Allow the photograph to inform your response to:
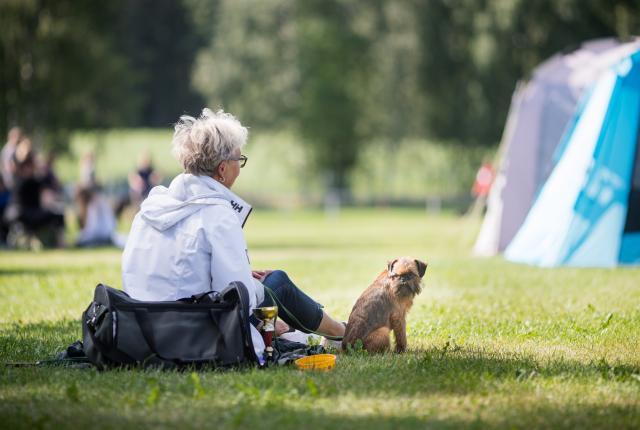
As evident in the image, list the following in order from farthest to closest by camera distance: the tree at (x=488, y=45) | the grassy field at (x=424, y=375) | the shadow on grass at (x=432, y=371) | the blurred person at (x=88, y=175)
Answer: the tree at (x=488, y=45) < the blurred person at (x=88, y=175) < the shadow on grass at (x=432, y=371) < the grassy field at (x=424, y=375)

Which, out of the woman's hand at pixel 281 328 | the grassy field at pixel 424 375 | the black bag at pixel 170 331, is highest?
the black bag at pixel 170 331

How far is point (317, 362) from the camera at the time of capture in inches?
210

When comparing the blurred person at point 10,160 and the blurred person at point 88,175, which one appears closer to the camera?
the blurred person at point 10,160

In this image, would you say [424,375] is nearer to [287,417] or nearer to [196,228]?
[287,417]

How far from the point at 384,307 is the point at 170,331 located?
1.40 metres

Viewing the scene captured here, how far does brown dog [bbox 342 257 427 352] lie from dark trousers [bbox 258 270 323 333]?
0.89ft

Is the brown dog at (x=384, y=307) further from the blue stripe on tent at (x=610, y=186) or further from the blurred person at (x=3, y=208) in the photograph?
the blurred person at (x=3, y=208)

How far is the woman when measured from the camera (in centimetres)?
532

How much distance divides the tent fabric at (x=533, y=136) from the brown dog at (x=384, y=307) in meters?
7.91

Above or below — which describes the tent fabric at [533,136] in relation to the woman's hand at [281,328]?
above

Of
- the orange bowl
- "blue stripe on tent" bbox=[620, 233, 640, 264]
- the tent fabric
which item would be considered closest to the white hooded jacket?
the orange bowl

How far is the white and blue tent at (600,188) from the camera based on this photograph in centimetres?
1136

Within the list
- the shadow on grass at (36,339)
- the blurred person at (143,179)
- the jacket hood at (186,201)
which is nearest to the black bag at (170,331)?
the jacket hood at (186,201)

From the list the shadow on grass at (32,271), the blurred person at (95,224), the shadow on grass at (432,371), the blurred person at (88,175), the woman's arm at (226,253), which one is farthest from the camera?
the blurred person at (88,175)
